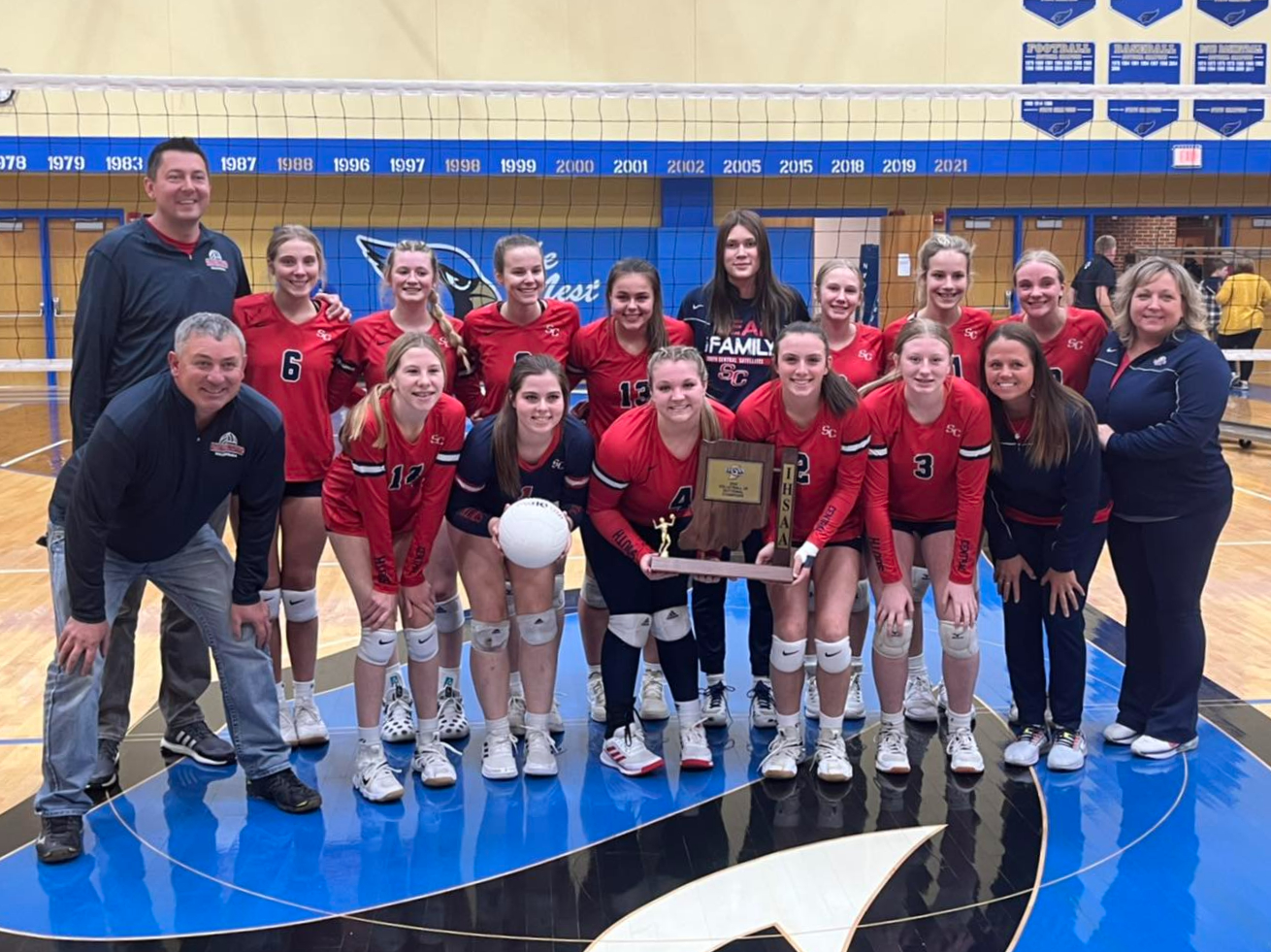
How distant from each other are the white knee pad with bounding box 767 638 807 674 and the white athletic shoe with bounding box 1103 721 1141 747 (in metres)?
1.25

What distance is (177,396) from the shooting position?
11.3ft

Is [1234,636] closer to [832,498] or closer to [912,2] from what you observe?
[832,498]

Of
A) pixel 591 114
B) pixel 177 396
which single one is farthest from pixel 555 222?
pixel 177 396

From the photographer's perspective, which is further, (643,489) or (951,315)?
(951,315)

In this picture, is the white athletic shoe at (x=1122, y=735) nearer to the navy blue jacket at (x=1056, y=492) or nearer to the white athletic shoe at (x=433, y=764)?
the navy blue jacket at (x=1056, y=492)

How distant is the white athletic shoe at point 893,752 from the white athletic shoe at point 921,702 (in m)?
0.39

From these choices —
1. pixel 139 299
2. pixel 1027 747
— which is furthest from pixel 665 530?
pixel 139 299

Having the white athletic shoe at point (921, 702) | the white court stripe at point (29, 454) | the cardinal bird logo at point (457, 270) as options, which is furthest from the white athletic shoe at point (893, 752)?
the cardinal bird logo at point (457, 270)

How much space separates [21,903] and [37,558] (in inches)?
170

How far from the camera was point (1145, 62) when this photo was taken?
14.9 meters

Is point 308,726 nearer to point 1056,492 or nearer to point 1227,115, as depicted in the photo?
point 1056,492

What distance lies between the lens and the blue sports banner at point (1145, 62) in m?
14.8

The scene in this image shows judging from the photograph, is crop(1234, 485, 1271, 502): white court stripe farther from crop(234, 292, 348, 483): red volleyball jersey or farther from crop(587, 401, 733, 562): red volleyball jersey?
crop(234, 292, 348, 483): red volleyball jersey

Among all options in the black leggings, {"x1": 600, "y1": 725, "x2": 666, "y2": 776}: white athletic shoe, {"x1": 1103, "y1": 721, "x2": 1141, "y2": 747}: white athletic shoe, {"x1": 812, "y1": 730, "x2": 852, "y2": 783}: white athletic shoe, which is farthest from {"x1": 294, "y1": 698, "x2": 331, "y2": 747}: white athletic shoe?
the black leggings
